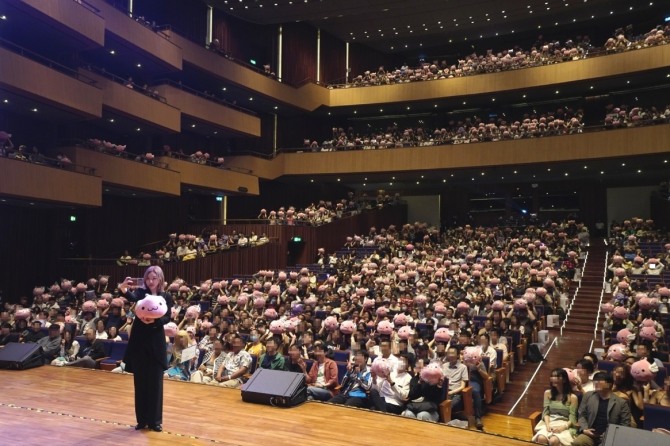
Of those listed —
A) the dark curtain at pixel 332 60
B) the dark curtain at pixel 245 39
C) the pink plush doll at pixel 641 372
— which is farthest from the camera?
the dark curtain at pixel 332 60

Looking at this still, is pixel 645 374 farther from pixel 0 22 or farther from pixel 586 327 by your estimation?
pixel 0 22

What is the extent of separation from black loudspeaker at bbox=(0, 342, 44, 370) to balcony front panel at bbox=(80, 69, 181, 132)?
9.14 meters

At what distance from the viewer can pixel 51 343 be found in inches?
306

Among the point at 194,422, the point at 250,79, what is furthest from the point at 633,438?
the point at 250,79

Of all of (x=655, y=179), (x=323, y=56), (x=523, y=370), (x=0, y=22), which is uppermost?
(x=323, y=56)

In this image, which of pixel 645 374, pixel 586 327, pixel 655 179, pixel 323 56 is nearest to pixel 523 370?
pixel 586 327

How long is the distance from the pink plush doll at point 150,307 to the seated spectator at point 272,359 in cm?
215

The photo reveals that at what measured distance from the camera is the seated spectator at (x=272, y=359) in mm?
6160

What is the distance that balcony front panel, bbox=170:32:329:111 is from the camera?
1809 centimetres

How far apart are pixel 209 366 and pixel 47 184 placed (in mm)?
7555

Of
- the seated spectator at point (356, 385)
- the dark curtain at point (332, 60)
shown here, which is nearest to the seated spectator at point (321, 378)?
the seated spectator at point (356, 385)

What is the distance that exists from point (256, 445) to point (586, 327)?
840 cm

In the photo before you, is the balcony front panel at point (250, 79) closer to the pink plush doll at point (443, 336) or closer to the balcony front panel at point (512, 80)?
the balcony front panel at point (512, 80)

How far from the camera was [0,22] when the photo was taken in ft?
43.0
